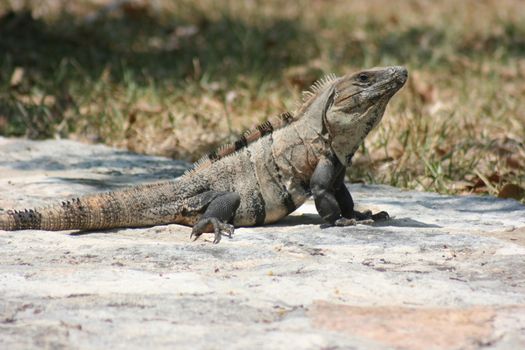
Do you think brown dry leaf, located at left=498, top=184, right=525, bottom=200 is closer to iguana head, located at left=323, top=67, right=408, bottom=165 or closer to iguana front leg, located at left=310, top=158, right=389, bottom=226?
iguana front leg, located at left=310, top=158, right=389, bottom=226

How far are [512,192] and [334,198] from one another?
1.95 meters

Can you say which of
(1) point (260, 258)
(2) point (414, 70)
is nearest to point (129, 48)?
(2) point (414, 70)

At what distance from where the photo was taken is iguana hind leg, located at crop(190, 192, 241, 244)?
4938 mm

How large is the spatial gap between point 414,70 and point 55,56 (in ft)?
12.8

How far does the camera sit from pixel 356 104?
5160mm

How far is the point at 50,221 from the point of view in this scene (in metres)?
Result: 4.93

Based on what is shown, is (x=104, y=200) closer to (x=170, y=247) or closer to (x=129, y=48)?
(x=170, y=247)

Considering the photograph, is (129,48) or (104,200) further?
(129,48)

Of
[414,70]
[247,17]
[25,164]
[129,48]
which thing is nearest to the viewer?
[25,164]

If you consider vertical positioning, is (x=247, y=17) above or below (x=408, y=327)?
above

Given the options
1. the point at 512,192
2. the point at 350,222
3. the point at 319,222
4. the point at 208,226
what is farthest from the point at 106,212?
the point at 512,192

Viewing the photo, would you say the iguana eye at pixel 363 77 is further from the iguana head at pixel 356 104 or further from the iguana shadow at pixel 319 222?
the iguana shadow at pixel 319 222

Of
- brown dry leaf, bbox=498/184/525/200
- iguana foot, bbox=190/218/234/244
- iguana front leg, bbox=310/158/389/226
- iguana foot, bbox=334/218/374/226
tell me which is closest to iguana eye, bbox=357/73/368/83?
iguana front leg, bbox=310/158/389/226

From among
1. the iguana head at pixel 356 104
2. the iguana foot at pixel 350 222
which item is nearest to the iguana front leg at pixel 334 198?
the iguana foot at pixel 350 222
